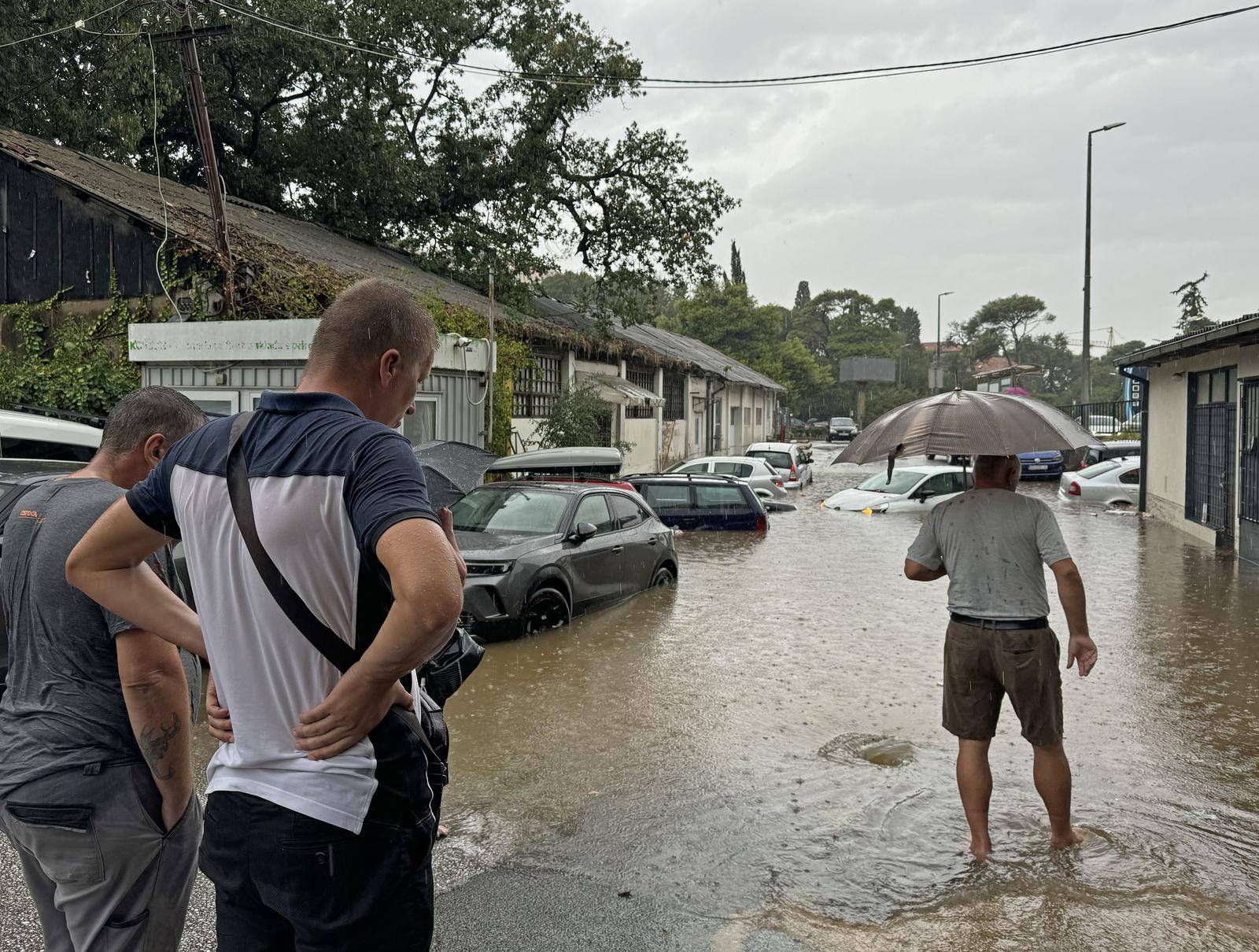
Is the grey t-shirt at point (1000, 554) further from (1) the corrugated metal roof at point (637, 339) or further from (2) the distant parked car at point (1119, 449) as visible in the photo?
(2) the distant parked car at point (1119, 449)

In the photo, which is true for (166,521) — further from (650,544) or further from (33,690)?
(650,544)

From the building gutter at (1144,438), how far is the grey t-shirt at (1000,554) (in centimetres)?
1918

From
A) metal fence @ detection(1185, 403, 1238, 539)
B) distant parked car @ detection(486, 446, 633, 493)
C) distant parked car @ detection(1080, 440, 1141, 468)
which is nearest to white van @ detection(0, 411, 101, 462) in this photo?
distant parked car @ detection(486, 446, 633, 493)

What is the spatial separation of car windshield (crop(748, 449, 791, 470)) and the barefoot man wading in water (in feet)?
76.5

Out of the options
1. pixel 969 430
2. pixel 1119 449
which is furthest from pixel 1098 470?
pixel 969 430

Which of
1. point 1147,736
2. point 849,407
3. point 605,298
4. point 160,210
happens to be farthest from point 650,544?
point 849,407

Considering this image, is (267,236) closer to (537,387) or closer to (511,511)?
(537,387)

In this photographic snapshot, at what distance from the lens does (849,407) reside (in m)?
80.1

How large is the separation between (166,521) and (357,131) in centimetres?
2586

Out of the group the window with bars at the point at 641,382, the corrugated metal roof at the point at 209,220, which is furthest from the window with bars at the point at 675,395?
the corrugated metal roof at the point at 209,220

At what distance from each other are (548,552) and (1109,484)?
61.8ft

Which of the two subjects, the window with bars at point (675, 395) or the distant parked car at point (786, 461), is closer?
the distant parked car at point (786, 461)

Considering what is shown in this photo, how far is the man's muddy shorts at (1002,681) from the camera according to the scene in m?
4.47

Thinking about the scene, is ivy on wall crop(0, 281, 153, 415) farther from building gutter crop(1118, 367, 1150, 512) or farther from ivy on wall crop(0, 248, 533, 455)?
building gutter crop(1118, 367, 1150, 512)
